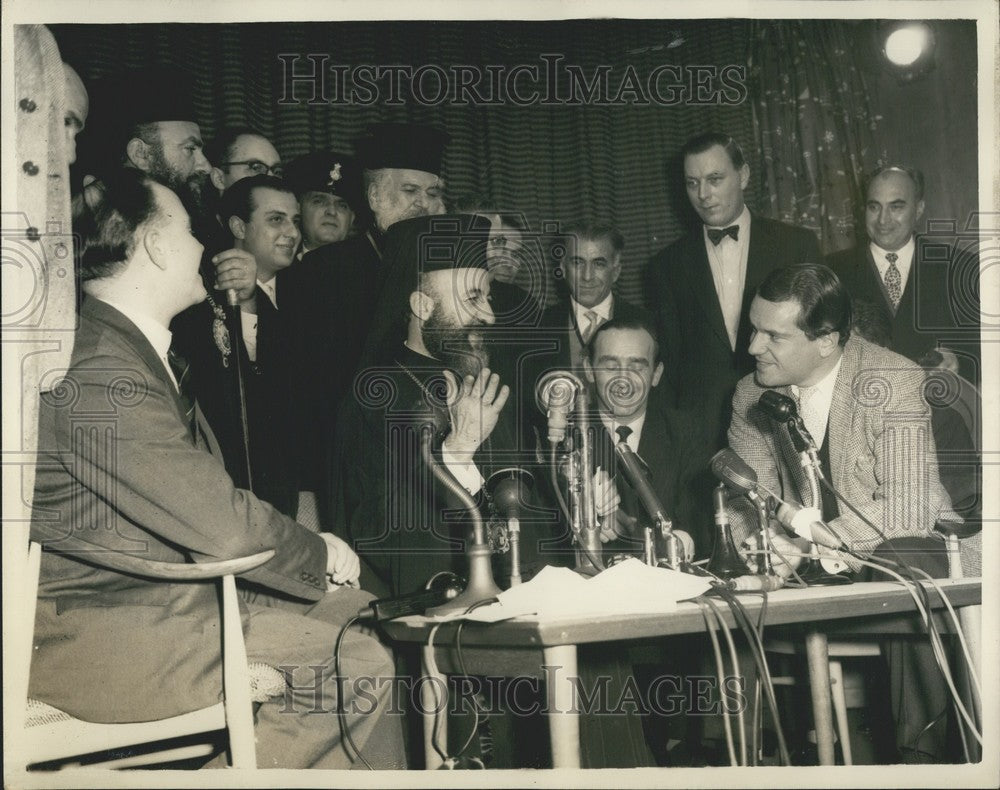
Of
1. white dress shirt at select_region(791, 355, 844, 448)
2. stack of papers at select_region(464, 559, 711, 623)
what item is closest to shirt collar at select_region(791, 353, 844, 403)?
white dress shirt at select_region(791, 355, 844, 448)

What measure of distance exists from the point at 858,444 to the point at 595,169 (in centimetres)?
114

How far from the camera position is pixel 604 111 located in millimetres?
3209

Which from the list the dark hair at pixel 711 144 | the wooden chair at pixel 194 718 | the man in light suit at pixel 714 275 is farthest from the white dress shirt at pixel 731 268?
the wooden chair at pixel 194 718

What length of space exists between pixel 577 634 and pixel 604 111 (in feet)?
5.37

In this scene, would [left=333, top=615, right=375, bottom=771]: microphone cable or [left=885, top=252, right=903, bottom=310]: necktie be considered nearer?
[left=333, top=615, right=375, bottom=771]: microphone cable

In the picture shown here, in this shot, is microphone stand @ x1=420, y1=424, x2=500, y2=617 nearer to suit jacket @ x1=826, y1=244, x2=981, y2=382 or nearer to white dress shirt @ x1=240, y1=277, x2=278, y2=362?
white dress shirt @ x1=240, y1=277, x2=278, y2=362

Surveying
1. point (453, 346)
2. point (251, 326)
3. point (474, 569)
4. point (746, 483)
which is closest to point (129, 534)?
point (251, 326)

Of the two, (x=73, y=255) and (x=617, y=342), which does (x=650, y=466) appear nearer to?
(x=617, y=342)

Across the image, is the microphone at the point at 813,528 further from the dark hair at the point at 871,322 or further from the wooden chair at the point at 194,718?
the wooden chair at the point at 194,718

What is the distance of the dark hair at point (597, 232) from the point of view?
320 cm

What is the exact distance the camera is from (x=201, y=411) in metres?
3.09

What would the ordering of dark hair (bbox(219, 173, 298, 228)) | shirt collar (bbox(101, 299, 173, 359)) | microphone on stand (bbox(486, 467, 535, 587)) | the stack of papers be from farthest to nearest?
dark hair (bbox(219, 173, 298, 228))
shirt collar (bbox(101, 299, 173, 359))
microphone on stand (bbox(486, 467, 535, 587))
the stack of papers

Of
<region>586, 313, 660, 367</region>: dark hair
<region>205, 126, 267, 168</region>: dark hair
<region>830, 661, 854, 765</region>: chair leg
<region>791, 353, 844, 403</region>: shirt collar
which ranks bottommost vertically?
<region>830, 661, 854, 765</region>: chair leg

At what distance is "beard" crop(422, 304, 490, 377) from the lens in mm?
3145
